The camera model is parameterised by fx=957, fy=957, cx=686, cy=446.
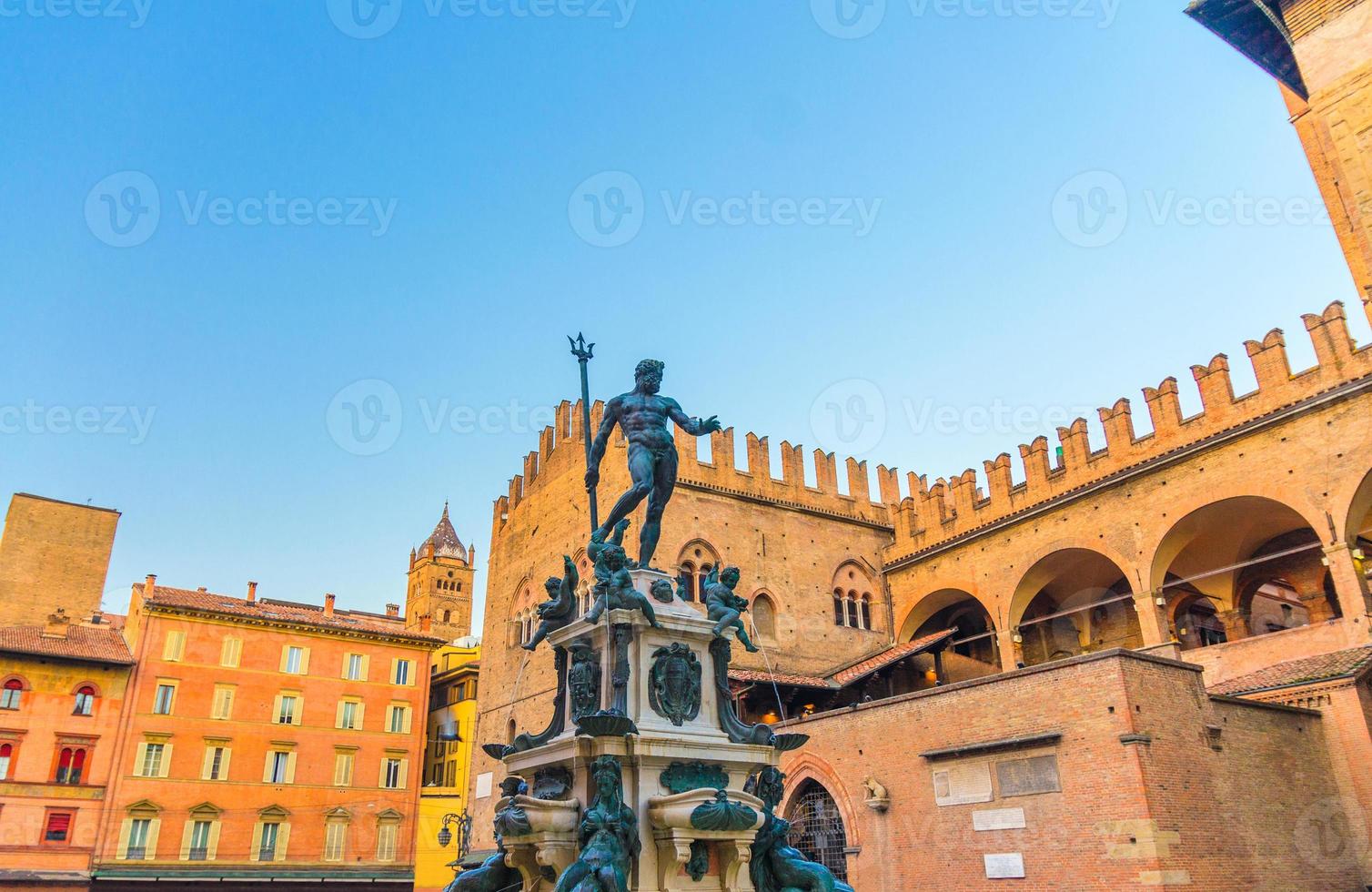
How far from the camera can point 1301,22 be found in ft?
54.5

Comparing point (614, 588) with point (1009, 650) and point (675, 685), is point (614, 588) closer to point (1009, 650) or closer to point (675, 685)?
point (675, 685)

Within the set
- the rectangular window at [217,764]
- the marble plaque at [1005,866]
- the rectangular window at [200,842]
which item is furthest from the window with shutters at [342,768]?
the marble plaque at [1005,866]

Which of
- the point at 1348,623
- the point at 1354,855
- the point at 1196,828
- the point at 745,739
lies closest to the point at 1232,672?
the point at 1348,623

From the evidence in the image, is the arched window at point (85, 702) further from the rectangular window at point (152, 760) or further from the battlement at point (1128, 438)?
the battlement at point (1128, 438)

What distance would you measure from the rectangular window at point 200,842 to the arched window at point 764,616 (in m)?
19.0

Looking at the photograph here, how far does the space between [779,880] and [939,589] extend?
69.4ft

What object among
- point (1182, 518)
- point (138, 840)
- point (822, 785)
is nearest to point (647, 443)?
point (822, 785)

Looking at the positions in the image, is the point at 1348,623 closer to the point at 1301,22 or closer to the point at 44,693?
the point at 1301,22

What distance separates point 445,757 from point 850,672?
75.7 feet

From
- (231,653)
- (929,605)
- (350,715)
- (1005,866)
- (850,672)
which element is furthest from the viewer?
(350,715)

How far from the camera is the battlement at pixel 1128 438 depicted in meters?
19.2

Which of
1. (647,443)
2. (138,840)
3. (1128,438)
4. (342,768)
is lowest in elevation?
(138,840)

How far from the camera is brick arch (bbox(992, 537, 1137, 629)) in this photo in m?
22.3

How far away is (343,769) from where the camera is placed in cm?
3303
